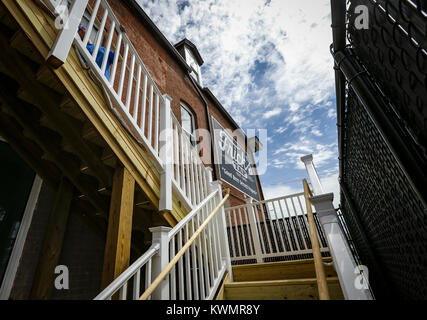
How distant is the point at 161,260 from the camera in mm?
2031

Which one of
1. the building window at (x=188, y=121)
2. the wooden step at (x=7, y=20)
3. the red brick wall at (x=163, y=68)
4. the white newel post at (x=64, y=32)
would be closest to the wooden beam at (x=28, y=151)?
the wooden step at (x=7, y=20)

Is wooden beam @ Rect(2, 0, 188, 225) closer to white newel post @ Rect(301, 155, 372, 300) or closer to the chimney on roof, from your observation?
white newel post @ Rect(301, 155, 372, 300)

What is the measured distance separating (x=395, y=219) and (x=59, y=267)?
4.05m

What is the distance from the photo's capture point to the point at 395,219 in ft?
3.87

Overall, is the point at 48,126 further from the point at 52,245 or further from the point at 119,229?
the point at 52,245

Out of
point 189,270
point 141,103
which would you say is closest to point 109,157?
point 141,103

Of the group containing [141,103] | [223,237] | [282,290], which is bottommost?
[282,290]

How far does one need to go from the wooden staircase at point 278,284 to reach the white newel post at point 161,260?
1122 millimetres

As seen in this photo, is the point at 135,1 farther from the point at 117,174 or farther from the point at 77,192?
the point at 117,174

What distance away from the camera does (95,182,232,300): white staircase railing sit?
1.77 metres

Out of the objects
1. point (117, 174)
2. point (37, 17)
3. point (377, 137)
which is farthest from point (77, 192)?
point (377, 137)

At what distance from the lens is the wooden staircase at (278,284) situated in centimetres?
244

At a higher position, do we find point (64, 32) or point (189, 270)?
point (64, 32)

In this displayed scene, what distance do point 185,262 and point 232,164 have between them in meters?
6.69
